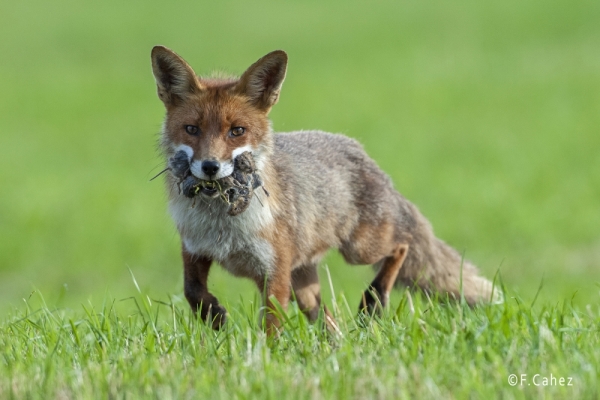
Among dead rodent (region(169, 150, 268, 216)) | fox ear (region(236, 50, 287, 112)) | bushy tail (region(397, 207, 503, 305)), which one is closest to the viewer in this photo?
dead rodent (region(169, 150, 268, 216))

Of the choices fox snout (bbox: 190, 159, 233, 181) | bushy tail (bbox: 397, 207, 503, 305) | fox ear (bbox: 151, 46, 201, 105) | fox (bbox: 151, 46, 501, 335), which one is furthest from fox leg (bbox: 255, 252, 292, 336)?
bushy tail (bbox: 397, 207, 503, 305)

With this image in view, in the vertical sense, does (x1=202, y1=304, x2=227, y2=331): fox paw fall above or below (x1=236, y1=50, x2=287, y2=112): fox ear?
below

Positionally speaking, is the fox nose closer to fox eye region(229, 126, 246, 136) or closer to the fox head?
the fox head

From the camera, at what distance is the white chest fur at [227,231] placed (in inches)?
241

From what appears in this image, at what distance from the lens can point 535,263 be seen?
15.4 meters

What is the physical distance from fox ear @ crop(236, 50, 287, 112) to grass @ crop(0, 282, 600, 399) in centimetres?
162

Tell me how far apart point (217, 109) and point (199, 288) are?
125cm

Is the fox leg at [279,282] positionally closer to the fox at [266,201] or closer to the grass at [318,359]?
the fox at [266,201]

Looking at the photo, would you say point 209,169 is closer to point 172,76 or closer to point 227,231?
point 227,231

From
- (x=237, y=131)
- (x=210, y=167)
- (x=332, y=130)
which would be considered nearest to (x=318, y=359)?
(x=210, y=167)

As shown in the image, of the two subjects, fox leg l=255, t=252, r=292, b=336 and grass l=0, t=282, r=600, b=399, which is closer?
grass l=0, t=282, r=600, b=399

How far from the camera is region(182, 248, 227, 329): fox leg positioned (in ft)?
Result: 19.9

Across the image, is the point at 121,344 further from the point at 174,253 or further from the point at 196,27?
the point at 196,27

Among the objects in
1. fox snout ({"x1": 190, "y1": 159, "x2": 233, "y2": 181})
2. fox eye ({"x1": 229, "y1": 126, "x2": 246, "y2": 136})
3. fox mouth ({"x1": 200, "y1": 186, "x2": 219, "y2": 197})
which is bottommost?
fox mouth ({"x1": 200, "y1": 186, "x2": 219, "y2": 197})
